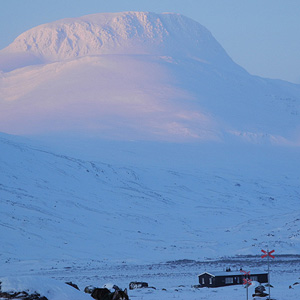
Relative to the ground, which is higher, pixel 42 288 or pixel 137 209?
pixel 137 209

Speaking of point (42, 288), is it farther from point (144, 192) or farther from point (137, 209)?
point (144, 192)

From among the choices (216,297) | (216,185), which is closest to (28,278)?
(216,297)

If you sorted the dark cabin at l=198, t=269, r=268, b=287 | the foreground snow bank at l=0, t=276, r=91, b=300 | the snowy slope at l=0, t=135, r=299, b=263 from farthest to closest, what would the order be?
the snowy slope at l=0, t=135, r=299, b=263 → the dark cabin at l=198, t=269, r=268, b=287 → the foreground snow bank at l=0, t=276, r=91, b=300

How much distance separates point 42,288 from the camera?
10516mm

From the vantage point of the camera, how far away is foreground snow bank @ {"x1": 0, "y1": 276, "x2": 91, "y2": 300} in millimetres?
10477

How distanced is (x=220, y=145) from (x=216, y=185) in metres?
39.7

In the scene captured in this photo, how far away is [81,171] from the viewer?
11631 cm

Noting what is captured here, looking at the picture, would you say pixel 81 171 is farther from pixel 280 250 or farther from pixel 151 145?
pixel 280 250

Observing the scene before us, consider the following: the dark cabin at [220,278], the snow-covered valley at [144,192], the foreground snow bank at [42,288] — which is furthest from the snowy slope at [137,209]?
the foreground snow bank at [42,288]

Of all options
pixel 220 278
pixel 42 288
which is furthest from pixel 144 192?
pixel 42 288

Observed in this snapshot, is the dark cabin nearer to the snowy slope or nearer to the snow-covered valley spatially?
the snow-covered valley

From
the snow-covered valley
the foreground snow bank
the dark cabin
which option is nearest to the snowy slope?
the snow-covered valley

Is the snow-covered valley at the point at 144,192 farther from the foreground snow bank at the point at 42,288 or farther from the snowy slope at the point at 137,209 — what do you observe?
the snowy slope at the point at 137,209

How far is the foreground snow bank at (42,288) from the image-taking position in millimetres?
10477
